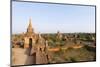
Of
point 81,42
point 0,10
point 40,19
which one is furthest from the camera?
point 81,42

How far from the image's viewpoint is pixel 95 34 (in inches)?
114

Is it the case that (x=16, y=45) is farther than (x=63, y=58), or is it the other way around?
(x=63, y=58)

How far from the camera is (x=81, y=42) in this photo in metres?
2.83

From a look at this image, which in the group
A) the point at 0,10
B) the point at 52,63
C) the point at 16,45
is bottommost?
the point at 52,63

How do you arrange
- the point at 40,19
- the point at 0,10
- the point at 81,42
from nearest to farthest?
the point at 0,10 < the point at 40,19 < the point at 81,42

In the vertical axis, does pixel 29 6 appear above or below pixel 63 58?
above

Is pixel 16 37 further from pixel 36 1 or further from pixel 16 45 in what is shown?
pixel 36 1

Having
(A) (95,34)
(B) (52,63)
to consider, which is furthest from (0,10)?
(A) (95,34)

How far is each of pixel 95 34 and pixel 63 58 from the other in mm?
593

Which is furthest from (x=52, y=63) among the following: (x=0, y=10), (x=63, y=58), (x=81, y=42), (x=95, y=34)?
(x=0, y=10)

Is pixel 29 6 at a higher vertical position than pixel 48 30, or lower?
higher

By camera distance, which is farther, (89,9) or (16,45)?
(89,9)

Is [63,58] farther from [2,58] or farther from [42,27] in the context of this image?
[2,58]

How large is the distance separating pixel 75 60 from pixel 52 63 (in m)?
0.34
